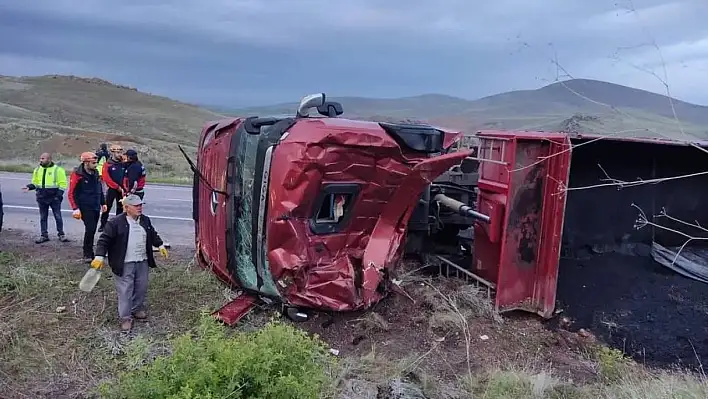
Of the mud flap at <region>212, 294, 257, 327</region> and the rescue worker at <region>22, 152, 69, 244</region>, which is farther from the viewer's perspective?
the rescue worker at <region>22, 152, 69, 244</region>

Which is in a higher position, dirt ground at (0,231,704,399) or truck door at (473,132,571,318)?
truck door at (473,132,571,318)

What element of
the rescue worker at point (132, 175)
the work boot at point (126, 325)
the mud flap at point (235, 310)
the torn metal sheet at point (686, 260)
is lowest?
the work boot at point (126, 325)

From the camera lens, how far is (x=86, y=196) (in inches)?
318

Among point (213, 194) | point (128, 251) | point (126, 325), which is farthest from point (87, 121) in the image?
point (126, 325)

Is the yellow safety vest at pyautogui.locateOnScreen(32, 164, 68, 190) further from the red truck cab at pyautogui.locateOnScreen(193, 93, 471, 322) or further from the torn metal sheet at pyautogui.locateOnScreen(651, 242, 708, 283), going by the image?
the torn metal sheet at pyautogui.locateOnScreen(651, 242, 708, 283)

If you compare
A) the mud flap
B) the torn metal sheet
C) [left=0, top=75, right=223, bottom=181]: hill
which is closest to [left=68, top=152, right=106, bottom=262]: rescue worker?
the mud flap

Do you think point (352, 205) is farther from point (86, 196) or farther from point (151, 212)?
point (151, 212)

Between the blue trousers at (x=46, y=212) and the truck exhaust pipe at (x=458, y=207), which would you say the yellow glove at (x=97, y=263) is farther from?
the blue trousers at (x=46, y=212)

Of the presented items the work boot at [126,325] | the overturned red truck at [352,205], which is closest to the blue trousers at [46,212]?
the overturned red truck at [352,205]

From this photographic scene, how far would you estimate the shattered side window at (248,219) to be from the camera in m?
5.75

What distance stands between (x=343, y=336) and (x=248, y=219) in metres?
1.35

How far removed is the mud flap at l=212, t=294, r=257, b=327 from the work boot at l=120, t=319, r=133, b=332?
0.75 meters

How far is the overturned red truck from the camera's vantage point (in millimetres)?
5555

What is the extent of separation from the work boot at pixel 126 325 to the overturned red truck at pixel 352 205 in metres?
0.85
